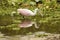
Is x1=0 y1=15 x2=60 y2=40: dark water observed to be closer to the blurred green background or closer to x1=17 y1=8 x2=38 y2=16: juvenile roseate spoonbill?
the blurred green background

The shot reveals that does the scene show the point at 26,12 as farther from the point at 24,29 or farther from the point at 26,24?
the point at 24,29

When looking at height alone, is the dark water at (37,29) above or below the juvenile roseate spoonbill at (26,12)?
below

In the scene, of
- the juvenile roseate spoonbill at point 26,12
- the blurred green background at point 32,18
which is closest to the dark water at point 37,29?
the blurred green background at point 32,18

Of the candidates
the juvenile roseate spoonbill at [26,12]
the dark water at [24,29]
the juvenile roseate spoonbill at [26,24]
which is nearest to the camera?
the dark water at [24,29]

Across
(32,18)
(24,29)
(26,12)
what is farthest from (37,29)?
(26,12)

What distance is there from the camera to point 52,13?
4035mm

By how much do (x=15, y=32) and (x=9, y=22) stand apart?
35 centimetres

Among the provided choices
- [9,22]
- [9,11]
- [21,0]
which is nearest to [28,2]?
[21,0]

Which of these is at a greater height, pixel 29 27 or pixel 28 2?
pixel 28 2

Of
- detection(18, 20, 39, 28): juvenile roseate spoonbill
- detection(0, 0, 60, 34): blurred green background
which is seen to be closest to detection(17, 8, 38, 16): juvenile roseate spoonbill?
detection(0, 0, 60, 34): blurred green background

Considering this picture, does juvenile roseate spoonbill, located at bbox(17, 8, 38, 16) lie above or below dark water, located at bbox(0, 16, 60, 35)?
above

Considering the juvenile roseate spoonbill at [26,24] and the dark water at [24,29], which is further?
the juvenile roseate spoonbill at [26,24]

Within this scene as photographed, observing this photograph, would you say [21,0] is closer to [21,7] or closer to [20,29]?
[21,7]

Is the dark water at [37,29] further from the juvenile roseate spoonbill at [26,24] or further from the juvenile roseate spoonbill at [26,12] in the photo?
the juvenile roseate spoonbill at [26,12]
